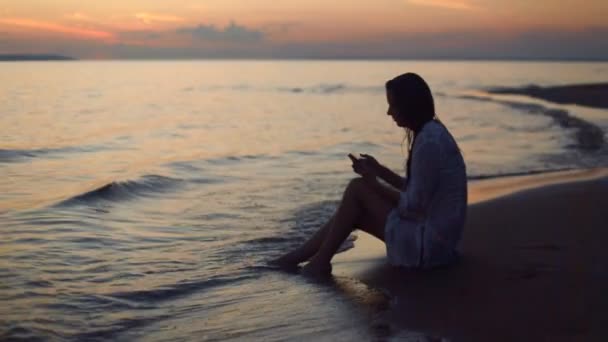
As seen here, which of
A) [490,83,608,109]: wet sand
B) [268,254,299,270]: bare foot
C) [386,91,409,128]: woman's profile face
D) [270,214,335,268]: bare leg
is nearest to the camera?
[386,91,409,128]: woman's profile face

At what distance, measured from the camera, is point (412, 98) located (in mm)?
4777

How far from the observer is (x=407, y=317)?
4.34 metres

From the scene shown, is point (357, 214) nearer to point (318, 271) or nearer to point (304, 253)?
point (318, 271)

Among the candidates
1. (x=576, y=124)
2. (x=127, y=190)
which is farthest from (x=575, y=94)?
(x=127, y=190)

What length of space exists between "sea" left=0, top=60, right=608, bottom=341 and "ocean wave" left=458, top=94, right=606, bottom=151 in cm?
8

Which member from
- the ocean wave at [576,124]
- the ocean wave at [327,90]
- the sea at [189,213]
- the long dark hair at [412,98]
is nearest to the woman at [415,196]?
the long dark hair at [412,98]

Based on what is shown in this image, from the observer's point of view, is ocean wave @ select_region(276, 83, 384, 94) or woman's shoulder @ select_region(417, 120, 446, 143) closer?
woman's shoulder @ select_region(417, 120, 446, 143)

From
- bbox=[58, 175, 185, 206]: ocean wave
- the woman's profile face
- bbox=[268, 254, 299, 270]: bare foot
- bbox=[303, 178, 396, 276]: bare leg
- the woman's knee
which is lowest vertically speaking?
bbox=[58, 175, 185, 206]: ocean wave

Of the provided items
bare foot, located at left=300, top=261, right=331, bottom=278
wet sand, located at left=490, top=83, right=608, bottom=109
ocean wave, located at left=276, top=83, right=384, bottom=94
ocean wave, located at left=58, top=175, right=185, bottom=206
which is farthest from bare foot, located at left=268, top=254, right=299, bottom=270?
ocean wave, located at left=276, top=83, right=384, bottom=94

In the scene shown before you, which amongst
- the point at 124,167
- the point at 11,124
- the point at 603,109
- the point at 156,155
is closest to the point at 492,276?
the point at 124,167

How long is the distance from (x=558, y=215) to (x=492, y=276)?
8.09ft

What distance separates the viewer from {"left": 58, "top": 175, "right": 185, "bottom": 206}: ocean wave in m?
10.2

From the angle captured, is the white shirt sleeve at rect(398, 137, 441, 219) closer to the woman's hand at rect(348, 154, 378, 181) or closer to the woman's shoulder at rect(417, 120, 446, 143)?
the woman's shoulder at rect(417, 120, 446, 143)

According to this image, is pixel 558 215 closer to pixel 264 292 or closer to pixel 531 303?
pixel 531 303
